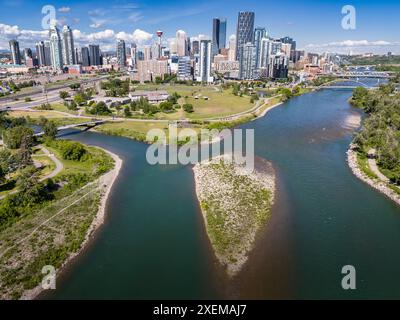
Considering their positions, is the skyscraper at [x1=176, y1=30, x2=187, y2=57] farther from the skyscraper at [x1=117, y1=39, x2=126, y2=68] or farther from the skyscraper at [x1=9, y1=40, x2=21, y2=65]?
the skyscraper at [x1=9, y1=40, x2=21, y2=65]

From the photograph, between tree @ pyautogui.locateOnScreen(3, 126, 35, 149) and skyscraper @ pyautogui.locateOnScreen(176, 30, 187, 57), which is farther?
skyscraper @ pyautogui.locateOnScreen(176, 30, 187, 57)

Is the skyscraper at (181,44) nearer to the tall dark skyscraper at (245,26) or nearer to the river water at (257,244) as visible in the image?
the tall dark skyscraper at (245,26)

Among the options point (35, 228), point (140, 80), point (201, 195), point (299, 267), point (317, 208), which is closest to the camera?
point (299, 267)

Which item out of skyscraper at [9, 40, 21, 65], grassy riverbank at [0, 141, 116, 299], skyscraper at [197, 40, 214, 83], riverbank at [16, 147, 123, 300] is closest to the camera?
riverbank at [16, 147, 123, 300]

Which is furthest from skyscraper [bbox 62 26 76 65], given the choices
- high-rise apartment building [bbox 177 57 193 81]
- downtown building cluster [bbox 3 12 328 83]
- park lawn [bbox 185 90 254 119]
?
park lawn [bbox 185 90 254 119]

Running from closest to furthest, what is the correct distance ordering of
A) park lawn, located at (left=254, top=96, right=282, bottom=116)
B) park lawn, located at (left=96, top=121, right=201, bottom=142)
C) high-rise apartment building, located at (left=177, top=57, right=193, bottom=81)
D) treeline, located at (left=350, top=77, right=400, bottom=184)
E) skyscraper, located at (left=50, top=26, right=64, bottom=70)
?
1. treeline, located at (left=350, top=77, right=400, bottom=184)
2. park lawn, located at (left=96, top=121, right=201, bottom=142)
3. park lawn, located at (left=254, top=96, right=282, bottom=116)
4. high-rise apartment building, located at (left=177, top=57, right=193, bottom=81)
5. skyscraper, located at (left=50, top=26, right=64, bottom=70)

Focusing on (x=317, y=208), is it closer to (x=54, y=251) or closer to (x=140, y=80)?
(x=54, y=251)
